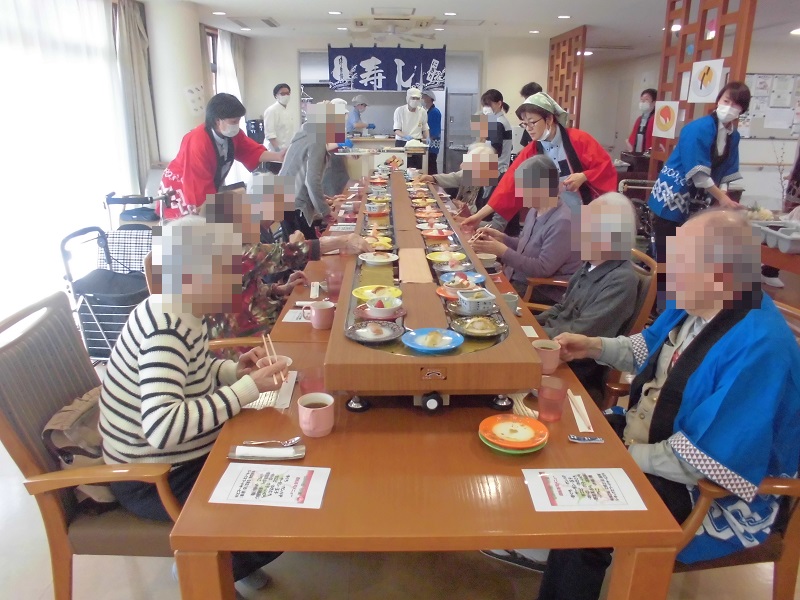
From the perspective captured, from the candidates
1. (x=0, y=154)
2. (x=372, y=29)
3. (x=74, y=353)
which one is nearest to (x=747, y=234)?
(x=74, y=353)

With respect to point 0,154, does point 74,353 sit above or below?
below

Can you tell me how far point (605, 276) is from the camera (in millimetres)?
1786

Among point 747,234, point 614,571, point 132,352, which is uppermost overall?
point 747,234

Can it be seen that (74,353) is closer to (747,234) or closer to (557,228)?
(747,234)

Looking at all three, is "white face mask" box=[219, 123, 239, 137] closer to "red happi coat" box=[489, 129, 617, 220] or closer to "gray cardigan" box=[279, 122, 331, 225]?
"gray cardigan" box=[279, 122, 331, 225]

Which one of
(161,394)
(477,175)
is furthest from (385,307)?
(477,175)

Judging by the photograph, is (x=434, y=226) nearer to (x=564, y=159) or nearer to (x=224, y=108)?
(x=564, y=159)

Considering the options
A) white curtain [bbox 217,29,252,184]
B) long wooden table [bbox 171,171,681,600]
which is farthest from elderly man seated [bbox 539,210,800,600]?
white curtain [bbox 217,29,252,184]

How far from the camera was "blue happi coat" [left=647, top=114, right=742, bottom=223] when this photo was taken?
3.41 metres

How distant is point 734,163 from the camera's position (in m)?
3.60

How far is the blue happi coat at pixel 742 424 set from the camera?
1.09m

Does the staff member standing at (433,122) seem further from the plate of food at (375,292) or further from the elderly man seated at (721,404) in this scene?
the elderly man seated at (721,404)

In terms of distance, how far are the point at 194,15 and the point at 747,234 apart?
6643mm

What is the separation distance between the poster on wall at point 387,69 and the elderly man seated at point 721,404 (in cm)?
854
